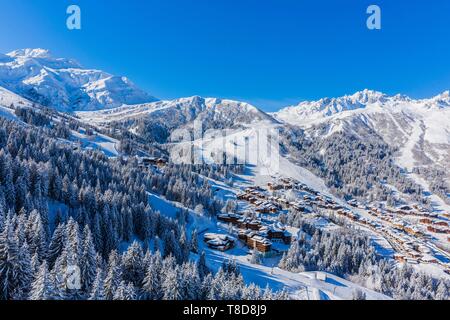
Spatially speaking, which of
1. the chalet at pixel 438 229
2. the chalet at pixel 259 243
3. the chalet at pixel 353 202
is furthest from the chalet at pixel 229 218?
the chalet at pixel 353 202

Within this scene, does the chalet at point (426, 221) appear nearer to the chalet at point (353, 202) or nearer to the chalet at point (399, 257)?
the chalet at point (353, 202)

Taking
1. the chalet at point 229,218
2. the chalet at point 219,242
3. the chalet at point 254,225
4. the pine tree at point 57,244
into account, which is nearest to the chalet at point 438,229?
the chalet at point 254,225

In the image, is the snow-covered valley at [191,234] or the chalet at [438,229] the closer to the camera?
the snow-covered valley at [191,234]

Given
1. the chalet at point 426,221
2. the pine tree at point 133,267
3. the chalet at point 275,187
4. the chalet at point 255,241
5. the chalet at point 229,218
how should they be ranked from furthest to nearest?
the chalet at point 275,187
the chalet at point 426,221
the chalet at point 229,218
the chalet at point 255,241
the pine tree at point 133,267

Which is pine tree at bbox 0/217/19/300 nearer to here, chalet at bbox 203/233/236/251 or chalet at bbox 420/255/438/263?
chalet at bbox 203/233/236/251

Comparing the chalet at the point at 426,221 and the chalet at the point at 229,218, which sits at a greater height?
the chalet at the point at 229,218

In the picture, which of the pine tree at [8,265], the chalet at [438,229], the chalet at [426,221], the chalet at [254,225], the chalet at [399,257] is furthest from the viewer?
the chalet at [426,221]

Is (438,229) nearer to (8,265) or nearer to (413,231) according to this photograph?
(413,231)

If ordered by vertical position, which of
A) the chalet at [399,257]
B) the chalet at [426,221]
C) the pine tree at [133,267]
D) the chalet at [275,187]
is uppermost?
→ the pine tree at [133,267]
